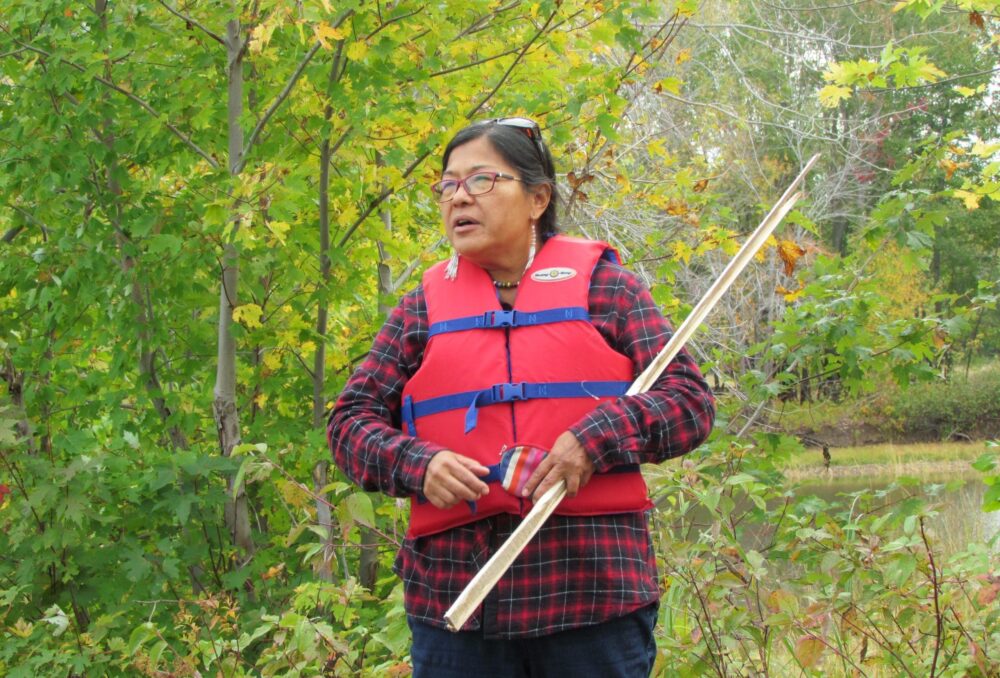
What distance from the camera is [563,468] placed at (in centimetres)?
188

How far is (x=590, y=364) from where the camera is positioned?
80.7 inches

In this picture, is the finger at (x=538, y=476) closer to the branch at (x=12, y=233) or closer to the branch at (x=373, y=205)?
the branch at (x=373, y=205)

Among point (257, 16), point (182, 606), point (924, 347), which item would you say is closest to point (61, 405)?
point (182, 606)

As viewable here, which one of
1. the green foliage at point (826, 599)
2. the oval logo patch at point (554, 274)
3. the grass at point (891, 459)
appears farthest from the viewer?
the grass at point (891, 459)

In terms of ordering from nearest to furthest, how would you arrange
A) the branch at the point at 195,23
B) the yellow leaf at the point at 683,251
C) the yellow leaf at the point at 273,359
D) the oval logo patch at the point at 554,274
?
the oval logo patch at the point at 554,274 < the branch at the point at 195,23 < the yellow leaf at the point at 273,359 < the yellow leaf at the point at 683,251

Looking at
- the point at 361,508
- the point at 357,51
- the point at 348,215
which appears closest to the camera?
the point at 361,508

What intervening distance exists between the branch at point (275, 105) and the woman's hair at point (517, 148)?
1.88m

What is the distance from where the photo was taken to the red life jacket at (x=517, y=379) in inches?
79.2

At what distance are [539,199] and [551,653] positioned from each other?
902mm

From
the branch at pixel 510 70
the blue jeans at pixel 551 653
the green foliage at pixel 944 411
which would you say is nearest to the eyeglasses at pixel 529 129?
the blue jeans at pixel 551 653

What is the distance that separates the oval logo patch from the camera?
7.01 ft

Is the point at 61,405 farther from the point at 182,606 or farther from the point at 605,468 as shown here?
the point at 605,468

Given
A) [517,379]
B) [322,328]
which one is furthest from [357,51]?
[517,379]

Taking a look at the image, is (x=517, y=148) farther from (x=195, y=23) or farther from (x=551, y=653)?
(x=195, y=23)
